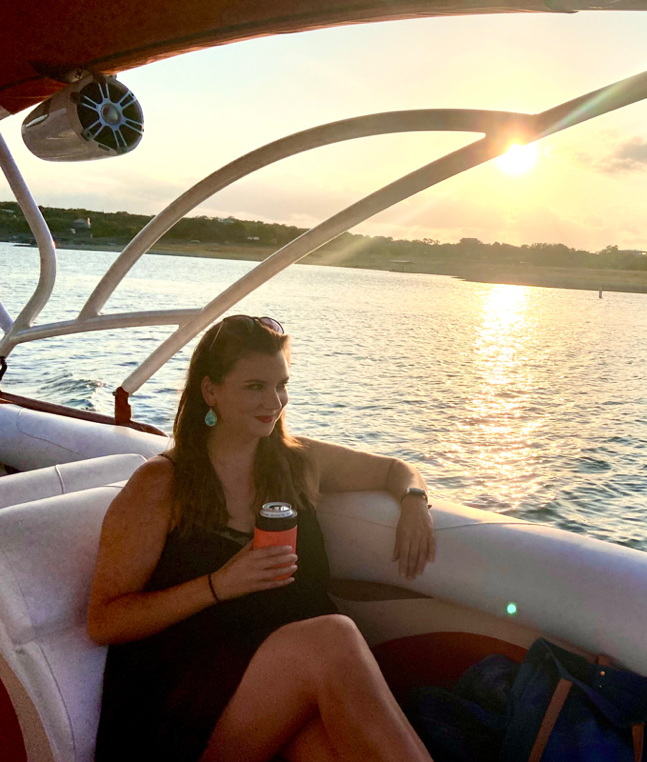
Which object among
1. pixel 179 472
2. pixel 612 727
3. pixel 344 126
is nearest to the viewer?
pixel 612 727

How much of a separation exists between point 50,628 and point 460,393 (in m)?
10.1

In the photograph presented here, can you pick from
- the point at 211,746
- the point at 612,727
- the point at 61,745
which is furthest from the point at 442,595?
the point at 61,745

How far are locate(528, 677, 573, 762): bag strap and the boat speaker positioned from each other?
5.92ft

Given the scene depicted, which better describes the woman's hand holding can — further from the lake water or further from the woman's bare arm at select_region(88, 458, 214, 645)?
the lake water

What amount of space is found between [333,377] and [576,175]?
622cm

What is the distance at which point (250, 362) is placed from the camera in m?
1.26

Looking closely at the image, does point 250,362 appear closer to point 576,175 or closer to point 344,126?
point 344,126

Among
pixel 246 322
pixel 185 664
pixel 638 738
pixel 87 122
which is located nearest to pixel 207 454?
pixel 246 322

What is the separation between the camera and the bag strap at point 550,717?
106 centimetres

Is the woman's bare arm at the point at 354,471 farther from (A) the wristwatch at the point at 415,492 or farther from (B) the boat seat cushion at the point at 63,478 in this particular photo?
(B) the boat seat cushion at the point at 63,478

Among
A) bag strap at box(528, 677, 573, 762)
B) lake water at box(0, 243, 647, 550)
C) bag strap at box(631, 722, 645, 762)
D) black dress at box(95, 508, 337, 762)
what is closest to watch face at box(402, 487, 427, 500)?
black dress at box(95, 508, 337, 762)

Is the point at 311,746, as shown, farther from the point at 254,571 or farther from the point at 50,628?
the point at 50,628

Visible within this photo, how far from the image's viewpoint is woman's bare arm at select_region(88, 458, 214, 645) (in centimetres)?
108

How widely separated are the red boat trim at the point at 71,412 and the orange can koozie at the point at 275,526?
4.20 feet
